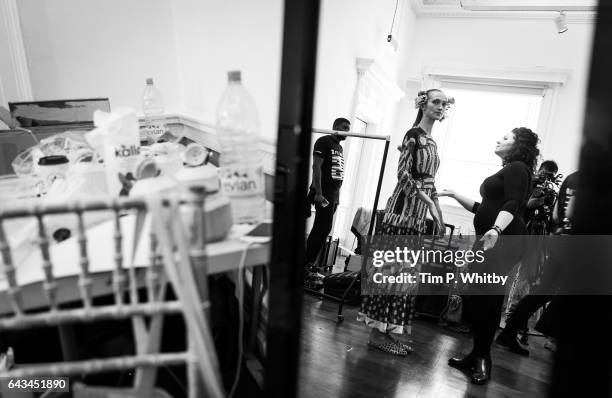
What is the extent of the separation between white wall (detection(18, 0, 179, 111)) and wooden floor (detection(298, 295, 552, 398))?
6.21 feet

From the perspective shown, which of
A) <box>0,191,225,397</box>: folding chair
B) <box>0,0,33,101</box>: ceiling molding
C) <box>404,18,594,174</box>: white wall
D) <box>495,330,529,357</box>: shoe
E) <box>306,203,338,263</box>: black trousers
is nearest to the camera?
<box>0,191,225,397</box>: folding chair

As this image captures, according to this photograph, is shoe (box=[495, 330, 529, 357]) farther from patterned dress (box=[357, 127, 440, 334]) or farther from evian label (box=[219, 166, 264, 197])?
evian label (box=[219, 166, 264, 197])

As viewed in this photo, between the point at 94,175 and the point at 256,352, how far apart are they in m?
0.94

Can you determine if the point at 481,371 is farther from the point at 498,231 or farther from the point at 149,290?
the point at 149,290

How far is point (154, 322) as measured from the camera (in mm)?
569

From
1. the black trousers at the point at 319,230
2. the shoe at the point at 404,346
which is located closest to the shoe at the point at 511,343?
the shoe at the point at 404,346

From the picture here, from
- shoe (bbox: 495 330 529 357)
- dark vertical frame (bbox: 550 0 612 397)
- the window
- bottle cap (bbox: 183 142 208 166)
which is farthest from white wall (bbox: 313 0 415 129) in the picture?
shoe (bbox: 495 330 529 357)

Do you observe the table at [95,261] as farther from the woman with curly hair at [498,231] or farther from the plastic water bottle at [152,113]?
the woman with curly hair at [498,231]

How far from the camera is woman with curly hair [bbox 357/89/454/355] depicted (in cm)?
179

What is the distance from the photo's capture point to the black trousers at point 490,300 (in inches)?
67.9

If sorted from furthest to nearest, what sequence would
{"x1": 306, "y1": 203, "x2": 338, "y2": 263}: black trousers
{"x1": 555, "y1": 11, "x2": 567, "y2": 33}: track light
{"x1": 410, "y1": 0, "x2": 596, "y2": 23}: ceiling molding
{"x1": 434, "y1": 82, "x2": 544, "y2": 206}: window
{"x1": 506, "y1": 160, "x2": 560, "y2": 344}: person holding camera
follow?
{"x1": 434, "y1": 82, "x2": 544, "y2": 206}: window, {"x1": 410, "y1": 0, "x2": 596, "y2": 23}: ceiling molding, {"x1": 555, "y1": 11, "x2": 567, "y2": 33}: track light, {"x1": 306, "y1": 203, "x2": 338, "y2": 263}: black trousers, {"x1": 506, "y1": 160, "x2": 560, "y2": 344}: person holding camera

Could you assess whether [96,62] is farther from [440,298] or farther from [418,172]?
[440,298]

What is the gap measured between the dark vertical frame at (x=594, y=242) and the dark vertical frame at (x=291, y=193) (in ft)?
1.53

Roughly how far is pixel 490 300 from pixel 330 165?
1448 millimetres
